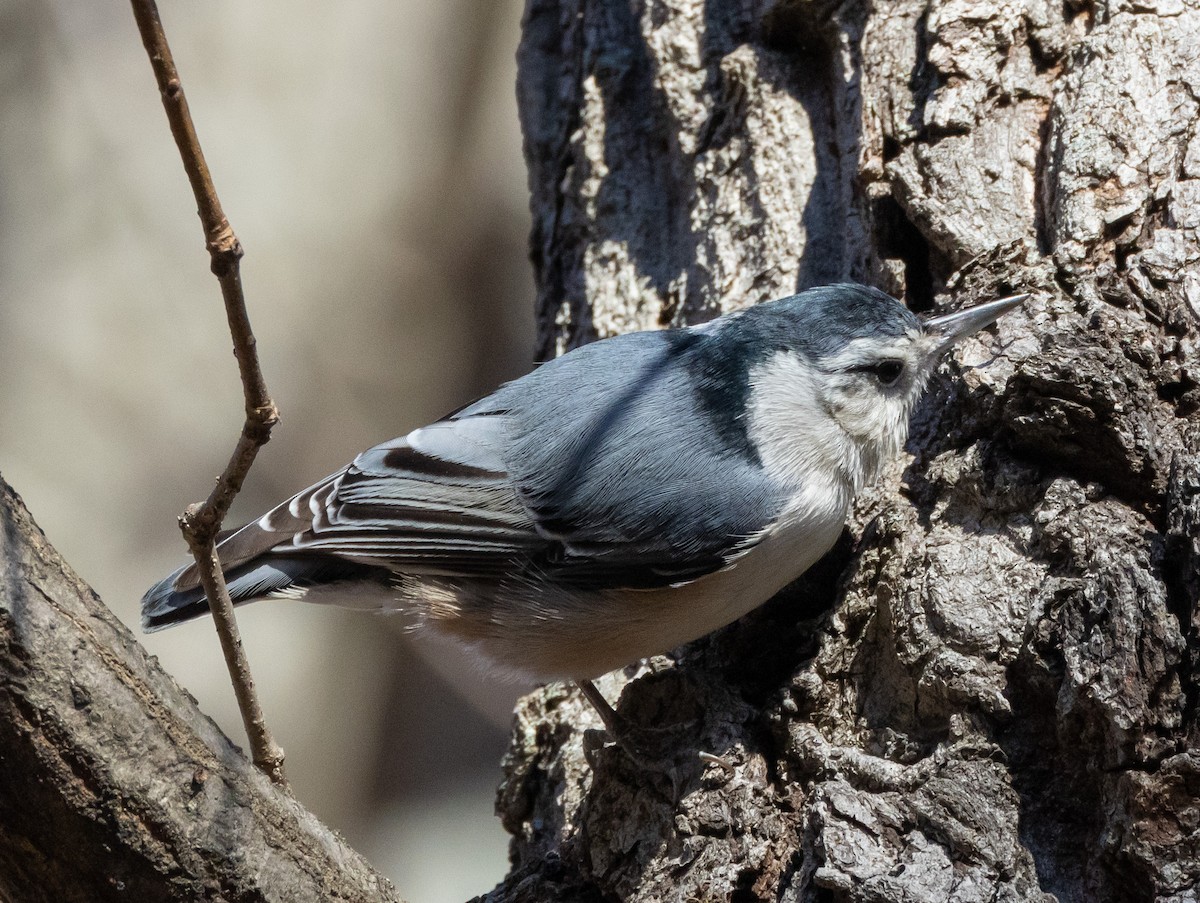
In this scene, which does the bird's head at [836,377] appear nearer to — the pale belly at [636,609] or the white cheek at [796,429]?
the white cheek at [796,429]

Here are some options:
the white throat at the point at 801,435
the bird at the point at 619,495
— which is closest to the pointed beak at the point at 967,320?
the bird at the point at 619,495

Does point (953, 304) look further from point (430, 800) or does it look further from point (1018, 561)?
point (430, 800)

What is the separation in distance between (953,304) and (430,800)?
12.3ft

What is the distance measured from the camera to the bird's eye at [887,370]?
2098 mm

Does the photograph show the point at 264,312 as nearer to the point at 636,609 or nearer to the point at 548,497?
the point at 548,497

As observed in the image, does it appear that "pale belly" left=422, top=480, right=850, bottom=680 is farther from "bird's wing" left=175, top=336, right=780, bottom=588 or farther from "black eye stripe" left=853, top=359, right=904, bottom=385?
"black eye stripe" left=853, top=359, right=904, bottom=385

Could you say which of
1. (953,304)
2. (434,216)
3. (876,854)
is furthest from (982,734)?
(434,216)

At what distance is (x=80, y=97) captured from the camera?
4965 mm

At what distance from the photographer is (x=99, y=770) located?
115 cm

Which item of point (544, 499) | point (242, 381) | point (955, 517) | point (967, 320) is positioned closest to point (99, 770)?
point (242, 381)

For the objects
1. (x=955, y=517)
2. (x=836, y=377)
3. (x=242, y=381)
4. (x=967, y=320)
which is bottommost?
(x=955, y=517)

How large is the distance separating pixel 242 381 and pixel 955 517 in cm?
113

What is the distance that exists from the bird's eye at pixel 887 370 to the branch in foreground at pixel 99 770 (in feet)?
4.42

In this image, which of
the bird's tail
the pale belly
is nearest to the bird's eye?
the pale belly
